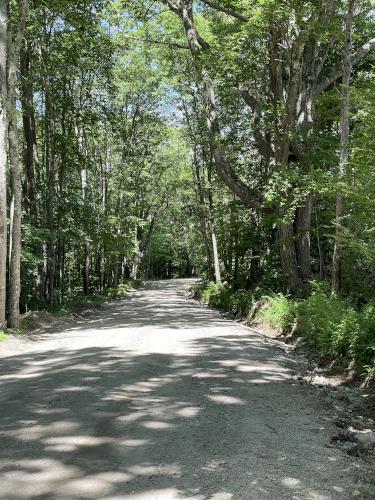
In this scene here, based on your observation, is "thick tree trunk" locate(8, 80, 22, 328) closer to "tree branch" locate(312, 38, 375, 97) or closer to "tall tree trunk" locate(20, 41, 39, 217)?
"tall tree trunk" locate(20, 41, 39, 217)

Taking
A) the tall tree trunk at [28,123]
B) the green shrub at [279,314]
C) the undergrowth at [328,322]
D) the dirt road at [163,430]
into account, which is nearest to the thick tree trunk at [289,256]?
the undergrowth at [328,322]

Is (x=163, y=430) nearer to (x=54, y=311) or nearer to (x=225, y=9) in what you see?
(x=54, y=311)

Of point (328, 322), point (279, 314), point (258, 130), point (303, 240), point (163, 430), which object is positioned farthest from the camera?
point (258, 130)

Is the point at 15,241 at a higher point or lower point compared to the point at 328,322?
higher

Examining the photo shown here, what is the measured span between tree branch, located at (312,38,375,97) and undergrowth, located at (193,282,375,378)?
776cm

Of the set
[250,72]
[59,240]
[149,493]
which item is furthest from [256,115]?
[149,493]

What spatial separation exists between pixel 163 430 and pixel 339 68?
16.3 meters

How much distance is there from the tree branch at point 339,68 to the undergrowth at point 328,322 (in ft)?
25.5

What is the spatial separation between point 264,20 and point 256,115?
206 inches

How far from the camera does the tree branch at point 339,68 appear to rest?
15875 millimetres

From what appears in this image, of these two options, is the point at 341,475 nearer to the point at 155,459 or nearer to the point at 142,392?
the point at 155,459

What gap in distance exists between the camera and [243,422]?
5414mm

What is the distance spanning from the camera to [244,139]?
68.7 ft

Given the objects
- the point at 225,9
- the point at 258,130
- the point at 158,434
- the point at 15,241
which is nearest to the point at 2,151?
the point at 15,241
